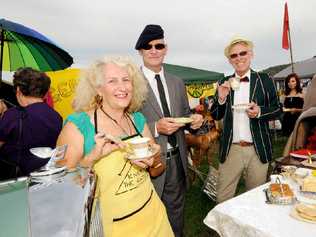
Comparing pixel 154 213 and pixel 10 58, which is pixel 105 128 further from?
pixel 10 58

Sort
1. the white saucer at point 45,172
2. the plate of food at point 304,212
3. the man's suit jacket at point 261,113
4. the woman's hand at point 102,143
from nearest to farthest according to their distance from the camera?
the white saucer at point 45,172 < the plate of food at point 304,212 < the woman's hand at point 102,143 < the man's suit jacket at point 261,113

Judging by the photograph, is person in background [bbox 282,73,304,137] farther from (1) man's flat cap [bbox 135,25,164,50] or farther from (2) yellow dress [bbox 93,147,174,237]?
(2) yellow dress [bbox 93,147,174,237]

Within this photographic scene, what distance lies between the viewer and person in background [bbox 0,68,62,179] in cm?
283

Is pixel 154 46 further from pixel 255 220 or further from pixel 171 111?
pixel 255 220

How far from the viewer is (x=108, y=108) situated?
6.67 feet

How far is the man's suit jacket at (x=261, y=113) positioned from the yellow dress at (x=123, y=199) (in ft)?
5.28

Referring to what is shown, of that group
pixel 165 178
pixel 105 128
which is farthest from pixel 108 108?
pixel 165 178

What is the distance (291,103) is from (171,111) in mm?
6277

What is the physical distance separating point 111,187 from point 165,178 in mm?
1301

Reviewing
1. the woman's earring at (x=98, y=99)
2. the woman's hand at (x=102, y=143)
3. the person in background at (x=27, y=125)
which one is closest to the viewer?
the woman's hand at (x=102, y=143)

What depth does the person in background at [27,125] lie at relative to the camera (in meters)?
2.83

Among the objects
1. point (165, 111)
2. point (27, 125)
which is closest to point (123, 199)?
point (165, 111)

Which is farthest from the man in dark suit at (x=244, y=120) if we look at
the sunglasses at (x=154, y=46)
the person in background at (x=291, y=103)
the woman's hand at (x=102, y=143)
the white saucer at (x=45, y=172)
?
the person in background at (x=291, y=103)

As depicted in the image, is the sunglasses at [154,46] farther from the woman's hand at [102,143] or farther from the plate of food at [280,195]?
the plate of food at [280,195]
